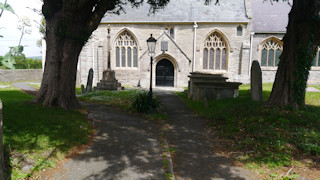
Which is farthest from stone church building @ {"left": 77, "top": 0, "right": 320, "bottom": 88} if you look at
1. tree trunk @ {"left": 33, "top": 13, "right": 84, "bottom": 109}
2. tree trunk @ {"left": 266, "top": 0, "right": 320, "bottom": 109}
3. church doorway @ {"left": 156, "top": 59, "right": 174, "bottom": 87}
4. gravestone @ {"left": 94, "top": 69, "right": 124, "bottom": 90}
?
tree trunk @ {"left": 266, "top": 0, "right": 320, "bottom": 109}

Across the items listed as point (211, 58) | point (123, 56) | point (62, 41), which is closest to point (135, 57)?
point (123, 56)

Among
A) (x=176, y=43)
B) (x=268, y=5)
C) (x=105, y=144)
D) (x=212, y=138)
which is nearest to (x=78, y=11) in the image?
(x=105, y=144)

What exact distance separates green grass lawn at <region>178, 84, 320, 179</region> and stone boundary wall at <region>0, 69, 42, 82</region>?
24.8 meters

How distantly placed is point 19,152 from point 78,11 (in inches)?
216

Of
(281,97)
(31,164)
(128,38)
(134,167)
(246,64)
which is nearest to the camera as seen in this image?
(31,164)

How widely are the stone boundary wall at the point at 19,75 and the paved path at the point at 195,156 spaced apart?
23.8m

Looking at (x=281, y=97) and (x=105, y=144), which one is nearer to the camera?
(x=105, y=144)

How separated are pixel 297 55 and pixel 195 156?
4951mm

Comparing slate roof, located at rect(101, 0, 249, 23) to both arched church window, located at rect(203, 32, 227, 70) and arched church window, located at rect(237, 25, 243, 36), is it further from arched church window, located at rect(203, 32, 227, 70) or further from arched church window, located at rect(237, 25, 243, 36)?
arched church window, located at rect(203, 32, 227, 70)

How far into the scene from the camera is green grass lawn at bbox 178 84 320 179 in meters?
4.89

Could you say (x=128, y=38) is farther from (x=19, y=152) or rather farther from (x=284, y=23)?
(x=19, y=152)

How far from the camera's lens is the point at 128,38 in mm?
23656

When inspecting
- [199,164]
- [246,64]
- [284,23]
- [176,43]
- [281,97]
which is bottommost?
[199,164]

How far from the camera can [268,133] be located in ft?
19.5
